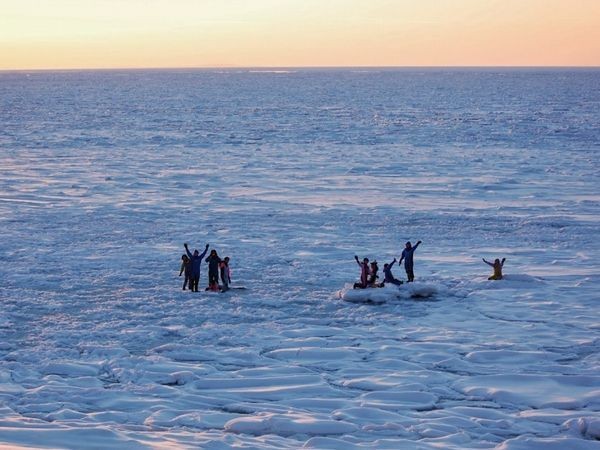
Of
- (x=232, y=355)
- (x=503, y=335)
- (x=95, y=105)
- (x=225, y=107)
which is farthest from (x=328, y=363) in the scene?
(x=95, y=105)

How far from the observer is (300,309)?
1769 cm

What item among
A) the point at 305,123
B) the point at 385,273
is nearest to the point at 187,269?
the point at 385,273

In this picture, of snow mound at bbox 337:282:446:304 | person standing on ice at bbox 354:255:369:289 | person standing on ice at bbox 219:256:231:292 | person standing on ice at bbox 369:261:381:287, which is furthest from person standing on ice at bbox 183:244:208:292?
person standing on ice at bbox 369:261:381:287

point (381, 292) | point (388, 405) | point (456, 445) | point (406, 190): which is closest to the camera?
point (456, 445)

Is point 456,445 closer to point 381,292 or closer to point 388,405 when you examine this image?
point 388,405

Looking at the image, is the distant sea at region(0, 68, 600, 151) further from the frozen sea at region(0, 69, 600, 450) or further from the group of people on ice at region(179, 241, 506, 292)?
the group of people on ice at region(179, 241, 506, 292)

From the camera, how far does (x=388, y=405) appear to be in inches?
494

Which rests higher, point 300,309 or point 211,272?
point 211,272

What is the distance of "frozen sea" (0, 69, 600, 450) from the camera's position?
11.9m

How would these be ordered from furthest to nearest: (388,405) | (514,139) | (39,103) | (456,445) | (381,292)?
(39,103) → (514,139) → (381,292) → (388,405) → (456,445)

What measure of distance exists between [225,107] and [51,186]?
60.8m

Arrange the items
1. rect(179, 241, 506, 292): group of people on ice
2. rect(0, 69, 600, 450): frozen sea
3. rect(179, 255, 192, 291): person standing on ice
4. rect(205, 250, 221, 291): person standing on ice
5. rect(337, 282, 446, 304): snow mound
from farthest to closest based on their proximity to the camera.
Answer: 1. rect(205, 250, 221, 291): person standing on ice
2. rect(179, 255, 192, 291): person standing on ice
3. rect(179, 241, 506, 292): group of people on ice
4. rect(337, 282, 446, 304): snow mound
5. rect(0, 69, 600, 450): frozen sea

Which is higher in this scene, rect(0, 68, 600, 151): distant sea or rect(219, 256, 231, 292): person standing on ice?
rect(0, 68, 600, 151): distant sea

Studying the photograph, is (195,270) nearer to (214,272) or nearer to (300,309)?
(214,272)
